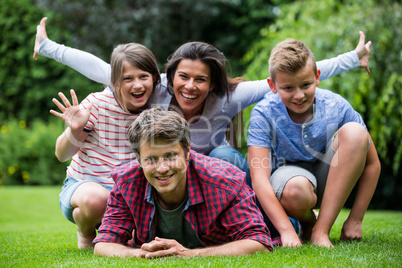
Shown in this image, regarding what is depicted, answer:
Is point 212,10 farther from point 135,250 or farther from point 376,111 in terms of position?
point 135,250

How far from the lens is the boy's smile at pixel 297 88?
275 cm

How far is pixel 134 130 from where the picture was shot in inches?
94.7

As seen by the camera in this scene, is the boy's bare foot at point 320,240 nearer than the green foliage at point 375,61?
Yes

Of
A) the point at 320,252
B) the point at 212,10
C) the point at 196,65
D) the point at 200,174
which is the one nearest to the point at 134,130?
the point at 200,174

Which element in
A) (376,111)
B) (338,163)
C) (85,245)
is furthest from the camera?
(376,111)

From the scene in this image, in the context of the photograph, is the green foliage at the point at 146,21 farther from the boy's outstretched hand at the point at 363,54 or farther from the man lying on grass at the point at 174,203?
the man lying on grass at the point at 174,203

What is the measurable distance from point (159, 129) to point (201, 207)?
488 millimetres

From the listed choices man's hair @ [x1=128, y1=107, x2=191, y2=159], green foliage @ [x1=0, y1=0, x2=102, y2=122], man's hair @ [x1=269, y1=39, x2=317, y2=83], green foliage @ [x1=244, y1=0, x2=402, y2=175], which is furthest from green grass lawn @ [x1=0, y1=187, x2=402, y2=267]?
green foliage @ [x1=0, y1=0, x2=102, y2=122]

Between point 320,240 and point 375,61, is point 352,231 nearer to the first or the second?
point 320,240

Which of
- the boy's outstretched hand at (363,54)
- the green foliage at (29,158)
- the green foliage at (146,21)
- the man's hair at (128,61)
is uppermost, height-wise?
the green foliage at (146,21)

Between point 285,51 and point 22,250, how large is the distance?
6.78 feet

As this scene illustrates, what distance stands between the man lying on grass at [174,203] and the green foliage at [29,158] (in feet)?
21.5

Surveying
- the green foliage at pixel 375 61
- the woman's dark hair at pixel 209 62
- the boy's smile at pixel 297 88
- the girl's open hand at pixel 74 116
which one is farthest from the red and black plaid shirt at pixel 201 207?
the green foliage at pixel 375 61

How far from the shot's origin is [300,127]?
290cm
